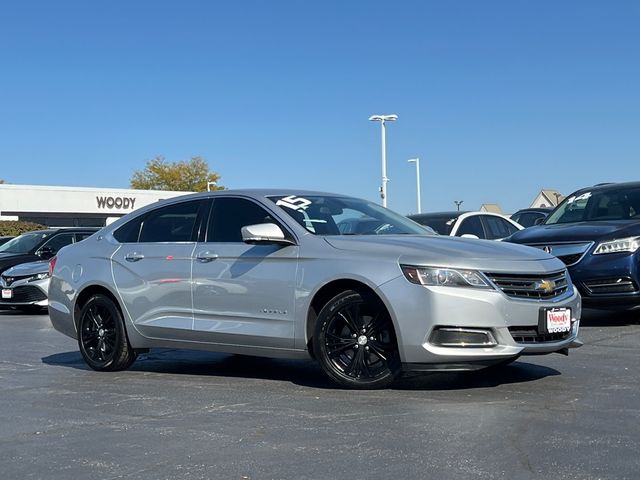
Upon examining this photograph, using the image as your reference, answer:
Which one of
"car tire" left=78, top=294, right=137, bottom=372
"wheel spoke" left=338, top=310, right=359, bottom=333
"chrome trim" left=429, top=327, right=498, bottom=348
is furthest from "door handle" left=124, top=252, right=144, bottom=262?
"chrome trim" left=429, top=327, right=498, bottom=348

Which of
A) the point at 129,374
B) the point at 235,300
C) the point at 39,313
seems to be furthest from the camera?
the point at 39,313

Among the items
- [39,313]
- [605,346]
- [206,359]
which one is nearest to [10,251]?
[39,313]

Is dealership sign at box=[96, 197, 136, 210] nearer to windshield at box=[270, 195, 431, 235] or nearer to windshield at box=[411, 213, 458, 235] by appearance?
windshield at box=[411, 213, 458, 235]

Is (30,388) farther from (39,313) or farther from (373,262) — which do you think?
(39,313)

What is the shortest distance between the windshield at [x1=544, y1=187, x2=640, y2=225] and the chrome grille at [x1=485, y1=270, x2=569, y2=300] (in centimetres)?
489

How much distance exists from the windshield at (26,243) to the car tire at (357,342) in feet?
39.1

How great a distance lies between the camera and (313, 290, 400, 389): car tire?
621 centimetres

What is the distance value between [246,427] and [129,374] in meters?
2.73

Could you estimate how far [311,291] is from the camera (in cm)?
650

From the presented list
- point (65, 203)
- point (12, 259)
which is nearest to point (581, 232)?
point (12, 259)

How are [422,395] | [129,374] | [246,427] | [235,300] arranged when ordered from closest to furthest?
[246,427]
[422,395]
[235,300]
[129,374]

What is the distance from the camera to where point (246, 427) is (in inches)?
213

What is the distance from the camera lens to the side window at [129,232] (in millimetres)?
8039

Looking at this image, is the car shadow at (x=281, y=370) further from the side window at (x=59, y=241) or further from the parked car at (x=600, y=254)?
the side window at (x=59, y=241)
